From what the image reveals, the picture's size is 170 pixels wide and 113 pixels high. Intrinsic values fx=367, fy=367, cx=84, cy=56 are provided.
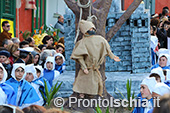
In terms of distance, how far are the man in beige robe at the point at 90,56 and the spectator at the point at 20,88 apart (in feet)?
2.60

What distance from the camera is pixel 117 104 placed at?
21.2 ft

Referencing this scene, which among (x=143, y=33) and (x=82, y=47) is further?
(x=143, y=33)

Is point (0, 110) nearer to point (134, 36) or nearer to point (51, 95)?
point (51, 95)

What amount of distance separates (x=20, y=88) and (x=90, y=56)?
1.13 m

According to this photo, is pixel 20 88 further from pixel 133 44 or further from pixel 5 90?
pixel 133 44

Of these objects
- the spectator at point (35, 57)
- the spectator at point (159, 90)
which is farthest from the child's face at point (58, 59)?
the spectator at point (159, 90)

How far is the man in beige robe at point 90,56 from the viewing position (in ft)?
17.8

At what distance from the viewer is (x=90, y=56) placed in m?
5.45

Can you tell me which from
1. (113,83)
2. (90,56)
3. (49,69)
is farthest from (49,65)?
(90,56)

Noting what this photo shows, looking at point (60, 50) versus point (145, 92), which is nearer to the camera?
point (145, 92)

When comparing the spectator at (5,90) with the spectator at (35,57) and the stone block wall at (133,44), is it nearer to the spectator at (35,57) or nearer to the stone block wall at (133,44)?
the spectator at (35,57)

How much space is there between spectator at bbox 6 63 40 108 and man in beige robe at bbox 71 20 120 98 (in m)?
0.79

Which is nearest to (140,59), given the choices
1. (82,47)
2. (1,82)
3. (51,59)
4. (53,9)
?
(51,59)

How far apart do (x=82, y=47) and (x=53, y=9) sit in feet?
43.0
